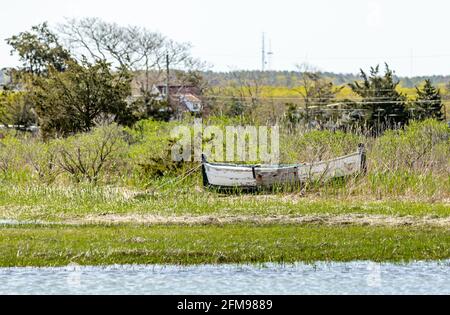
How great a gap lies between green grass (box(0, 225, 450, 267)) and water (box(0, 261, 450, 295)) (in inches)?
19.8

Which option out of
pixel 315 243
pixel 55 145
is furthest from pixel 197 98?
pixel 315 243

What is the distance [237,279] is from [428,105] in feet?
156

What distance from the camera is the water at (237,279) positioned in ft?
35.8

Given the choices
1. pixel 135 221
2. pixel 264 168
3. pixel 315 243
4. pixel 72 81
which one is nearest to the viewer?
pixel 315 243

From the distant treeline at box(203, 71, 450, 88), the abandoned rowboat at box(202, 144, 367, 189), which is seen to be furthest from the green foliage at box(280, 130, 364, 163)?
the distant treeline at box(203, 71, 450, 88)

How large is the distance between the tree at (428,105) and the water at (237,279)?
43186mm

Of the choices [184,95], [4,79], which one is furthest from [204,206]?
[4,79]

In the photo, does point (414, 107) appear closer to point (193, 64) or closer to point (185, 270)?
point (193, 64)

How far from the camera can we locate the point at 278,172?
77.3 ft

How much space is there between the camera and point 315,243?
1424cm

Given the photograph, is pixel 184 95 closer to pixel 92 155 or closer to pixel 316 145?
pixel 316 145

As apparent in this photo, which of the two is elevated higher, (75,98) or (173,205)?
(75,98)
